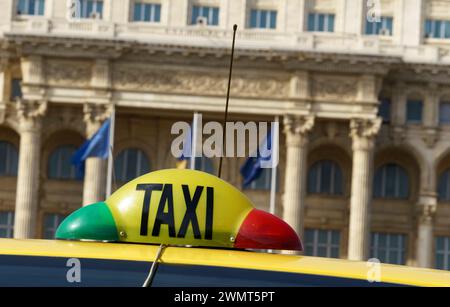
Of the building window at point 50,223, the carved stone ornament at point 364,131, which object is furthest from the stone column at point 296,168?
the building window at point 50,223

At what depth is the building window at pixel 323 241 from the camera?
68.9 m

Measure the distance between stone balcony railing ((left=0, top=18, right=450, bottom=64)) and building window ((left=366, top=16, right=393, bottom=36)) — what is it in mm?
1509

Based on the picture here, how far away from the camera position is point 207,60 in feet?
221

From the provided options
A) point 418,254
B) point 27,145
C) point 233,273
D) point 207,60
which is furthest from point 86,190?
point 233,273

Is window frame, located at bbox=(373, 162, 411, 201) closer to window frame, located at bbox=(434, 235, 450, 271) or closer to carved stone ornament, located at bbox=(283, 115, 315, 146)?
window frame, located at bbox=(434, 235, 450, 271)

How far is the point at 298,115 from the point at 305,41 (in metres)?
3.40

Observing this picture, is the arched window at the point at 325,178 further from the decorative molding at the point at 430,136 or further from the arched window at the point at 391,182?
the decorative molding at the point at 430,136

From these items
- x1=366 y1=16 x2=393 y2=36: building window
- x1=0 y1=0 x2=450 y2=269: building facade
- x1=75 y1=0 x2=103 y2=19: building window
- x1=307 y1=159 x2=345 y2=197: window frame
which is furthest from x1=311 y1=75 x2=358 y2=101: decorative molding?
x1=75 y1=0 x2=103 y2=19: building window

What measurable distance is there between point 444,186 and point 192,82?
13.4 m

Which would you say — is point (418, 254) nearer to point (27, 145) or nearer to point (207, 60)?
point (207, 60)

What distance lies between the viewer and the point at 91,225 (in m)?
7.30

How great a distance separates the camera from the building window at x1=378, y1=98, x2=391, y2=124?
70250 millimetres

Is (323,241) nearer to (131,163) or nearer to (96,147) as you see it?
(131,163)

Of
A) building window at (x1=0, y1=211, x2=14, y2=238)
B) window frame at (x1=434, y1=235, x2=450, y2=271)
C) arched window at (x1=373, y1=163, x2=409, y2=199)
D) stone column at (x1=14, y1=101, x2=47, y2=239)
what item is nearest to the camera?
stone column at (x1=14, y1=101, x2=47, y2=239)
